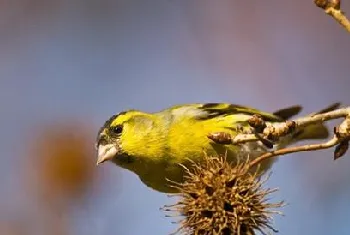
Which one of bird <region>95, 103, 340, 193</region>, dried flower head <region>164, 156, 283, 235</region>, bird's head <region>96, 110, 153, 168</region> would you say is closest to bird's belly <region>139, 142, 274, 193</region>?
bird <region>95, 103, 340, 193</region>

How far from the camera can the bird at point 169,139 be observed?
11.2ft

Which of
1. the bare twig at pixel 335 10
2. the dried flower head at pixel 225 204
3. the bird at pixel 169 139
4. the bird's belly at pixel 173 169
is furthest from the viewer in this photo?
the bird at pixel 169 139

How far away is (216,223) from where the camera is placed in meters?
2.53

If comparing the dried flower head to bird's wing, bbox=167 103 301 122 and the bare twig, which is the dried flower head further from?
bird's wing, bbox=167 103 301 122

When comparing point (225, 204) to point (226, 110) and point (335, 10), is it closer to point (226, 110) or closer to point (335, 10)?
point (335, 10)

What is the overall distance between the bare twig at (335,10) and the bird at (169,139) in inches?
43.8

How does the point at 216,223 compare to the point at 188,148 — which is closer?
the point at 216,223

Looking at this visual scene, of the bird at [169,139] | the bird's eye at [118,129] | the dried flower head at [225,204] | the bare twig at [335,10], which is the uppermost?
the bare twig at [335,10]

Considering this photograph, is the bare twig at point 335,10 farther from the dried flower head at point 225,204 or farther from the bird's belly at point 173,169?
the bird's belly at point 173,169

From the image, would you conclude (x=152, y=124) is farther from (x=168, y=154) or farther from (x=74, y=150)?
(x=74, y=150)

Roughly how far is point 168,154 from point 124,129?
0.87 ft

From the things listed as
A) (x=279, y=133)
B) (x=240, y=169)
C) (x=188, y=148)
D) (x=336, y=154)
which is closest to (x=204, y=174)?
(x=240, y=169)

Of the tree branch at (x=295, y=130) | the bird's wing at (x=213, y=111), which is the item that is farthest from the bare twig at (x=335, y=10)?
the bird's wing at (x=213, y=111)

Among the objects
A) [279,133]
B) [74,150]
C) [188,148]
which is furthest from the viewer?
[74,150]
